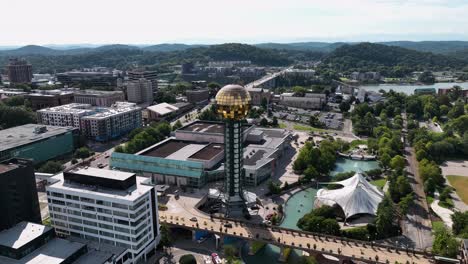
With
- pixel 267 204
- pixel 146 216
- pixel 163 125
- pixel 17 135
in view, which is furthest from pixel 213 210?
pixel 17 135

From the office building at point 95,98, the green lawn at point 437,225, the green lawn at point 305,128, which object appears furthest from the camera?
the office building at point 95,98

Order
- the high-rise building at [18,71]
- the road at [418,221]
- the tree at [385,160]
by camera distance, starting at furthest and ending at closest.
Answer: the high-rise building at [18,71], the tree at [385,160], the road at [418,221]

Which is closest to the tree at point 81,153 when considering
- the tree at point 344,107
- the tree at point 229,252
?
the tree at point 229,252

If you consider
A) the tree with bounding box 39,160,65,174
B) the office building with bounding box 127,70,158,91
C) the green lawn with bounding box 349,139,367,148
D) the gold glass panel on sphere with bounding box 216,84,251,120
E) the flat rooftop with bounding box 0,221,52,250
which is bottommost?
the green lawn with bounding box 349,139,367,148

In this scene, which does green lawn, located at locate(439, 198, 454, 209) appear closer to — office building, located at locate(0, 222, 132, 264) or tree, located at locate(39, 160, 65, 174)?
office building, located at locate(0, 222, 132, 264)

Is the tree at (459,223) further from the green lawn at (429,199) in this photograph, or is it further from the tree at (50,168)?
the tree at (50,168)

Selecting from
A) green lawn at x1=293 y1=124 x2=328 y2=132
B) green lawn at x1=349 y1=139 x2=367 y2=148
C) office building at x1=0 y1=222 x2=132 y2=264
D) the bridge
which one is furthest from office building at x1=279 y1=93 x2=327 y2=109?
office building at x1=0 y1=222 x2=132 y2=264

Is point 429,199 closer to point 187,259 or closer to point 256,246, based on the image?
point 256,246

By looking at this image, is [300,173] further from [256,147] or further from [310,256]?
[310,256]
